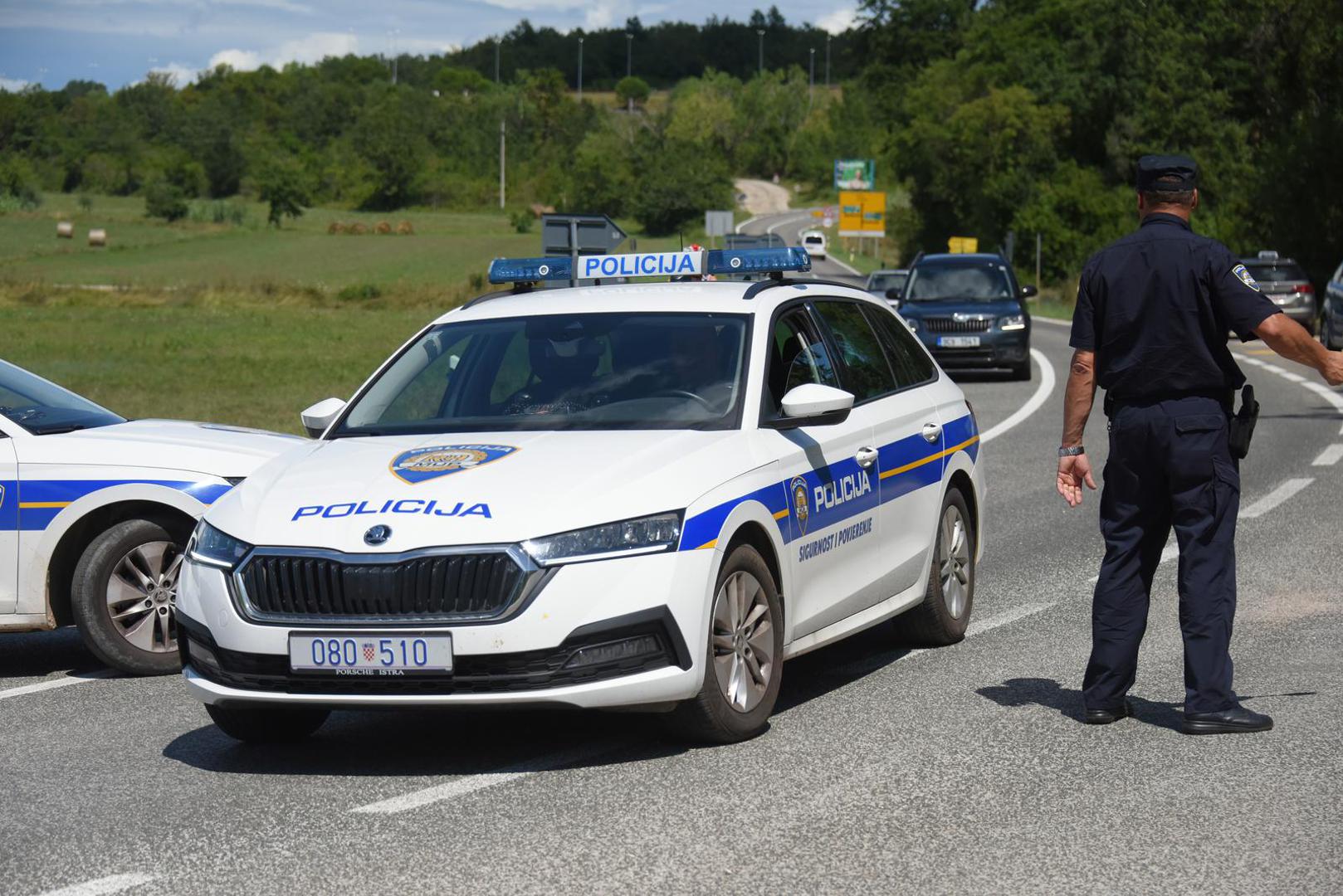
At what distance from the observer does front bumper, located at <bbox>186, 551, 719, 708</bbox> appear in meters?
6.01

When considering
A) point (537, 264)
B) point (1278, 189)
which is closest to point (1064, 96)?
point (1278, 189)

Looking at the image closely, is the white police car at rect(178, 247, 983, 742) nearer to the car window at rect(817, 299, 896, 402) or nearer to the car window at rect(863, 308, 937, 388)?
the car window at rect(817, 299, 896, 402)

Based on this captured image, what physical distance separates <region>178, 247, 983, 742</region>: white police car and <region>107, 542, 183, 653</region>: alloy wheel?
1341 millimetres

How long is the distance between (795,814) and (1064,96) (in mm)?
87826

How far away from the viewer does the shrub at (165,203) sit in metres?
120

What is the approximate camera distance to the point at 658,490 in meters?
6.28

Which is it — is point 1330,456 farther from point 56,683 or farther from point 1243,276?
point 56,683

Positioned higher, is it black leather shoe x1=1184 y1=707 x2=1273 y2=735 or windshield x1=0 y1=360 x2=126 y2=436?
windshield x1=0 y1=360 x2=126 y2=436

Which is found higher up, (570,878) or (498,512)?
(498,512)

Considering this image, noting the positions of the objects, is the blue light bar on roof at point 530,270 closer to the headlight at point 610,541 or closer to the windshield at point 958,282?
the headlight at point 610,541

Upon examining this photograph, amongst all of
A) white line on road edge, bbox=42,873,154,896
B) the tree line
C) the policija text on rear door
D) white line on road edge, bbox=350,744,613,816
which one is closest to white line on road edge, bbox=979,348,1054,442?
the policija text on rear door

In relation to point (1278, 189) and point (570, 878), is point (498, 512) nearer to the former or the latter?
point (570, 878)

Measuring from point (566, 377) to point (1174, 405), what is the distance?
2.23 meters

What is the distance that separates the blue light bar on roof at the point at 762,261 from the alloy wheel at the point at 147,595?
105 inches
